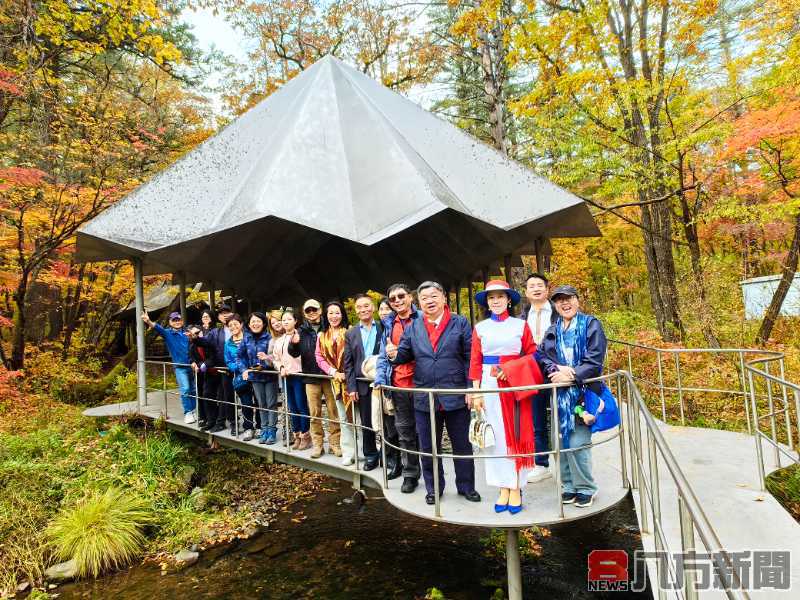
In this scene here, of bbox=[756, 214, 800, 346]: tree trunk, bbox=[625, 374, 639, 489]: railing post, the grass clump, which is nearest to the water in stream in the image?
the grass clump

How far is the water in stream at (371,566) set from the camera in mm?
6070

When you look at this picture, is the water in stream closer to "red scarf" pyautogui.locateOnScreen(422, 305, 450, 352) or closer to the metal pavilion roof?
"red scarf" pyautogui.locateOnScreen(422, 305, 450, 352)

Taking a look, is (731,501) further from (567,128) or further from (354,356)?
(567,128)

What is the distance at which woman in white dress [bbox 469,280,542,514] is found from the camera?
399cm

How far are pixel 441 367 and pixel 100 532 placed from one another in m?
5.65

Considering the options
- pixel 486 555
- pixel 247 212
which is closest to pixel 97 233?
pixel 247 212

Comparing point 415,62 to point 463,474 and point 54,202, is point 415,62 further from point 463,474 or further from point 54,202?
point 463,474

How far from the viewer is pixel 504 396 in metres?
4.03

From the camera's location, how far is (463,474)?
4.35 metres

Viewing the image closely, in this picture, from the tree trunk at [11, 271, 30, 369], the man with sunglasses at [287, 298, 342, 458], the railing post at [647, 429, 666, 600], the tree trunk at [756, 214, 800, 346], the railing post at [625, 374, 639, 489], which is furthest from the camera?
the tree trunk at [11, 271, 30, 369]

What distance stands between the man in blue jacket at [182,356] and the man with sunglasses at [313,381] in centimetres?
273

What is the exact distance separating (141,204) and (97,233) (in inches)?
35.8

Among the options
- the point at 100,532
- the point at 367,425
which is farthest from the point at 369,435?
the point at 100,532

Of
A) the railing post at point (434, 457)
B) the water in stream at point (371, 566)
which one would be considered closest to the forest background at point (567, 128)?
the water in stream at point (371, 566)
